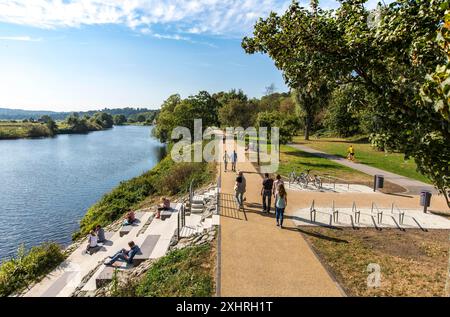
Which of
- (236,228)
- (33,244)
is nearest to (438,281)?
(236,228)

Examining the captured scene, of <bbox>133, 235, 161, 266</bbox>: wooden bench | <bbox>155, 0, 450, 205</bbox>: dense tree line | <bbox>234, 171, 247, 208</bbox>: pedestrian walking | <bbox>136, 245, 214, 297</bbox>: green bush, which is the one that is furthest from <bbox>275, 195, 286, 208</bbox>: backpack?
<bbox>133, 235, 161, 266</bbox>: wooden bench

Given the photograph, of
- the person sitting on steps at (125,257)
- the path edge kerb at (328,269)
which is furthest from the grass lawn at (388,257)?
the person sitting on steps at (125,257)

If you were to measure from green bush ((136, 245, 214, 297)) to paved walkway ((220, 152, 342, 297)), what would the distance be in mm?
440

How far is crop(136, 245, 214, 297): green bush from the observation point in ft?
23.1

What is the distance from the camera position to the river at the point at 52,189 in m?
19.5

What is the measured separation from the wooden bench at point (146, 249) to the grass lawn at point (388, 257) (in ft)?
17.5

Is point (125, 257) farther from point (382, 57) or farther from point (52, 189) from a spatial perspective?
point (52, 189)

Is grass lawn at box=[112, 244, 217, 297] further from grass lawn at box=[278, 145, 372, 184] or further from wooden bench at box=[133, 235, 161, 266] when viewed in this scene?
grass lawn at box=[278, 145, 372, 184]

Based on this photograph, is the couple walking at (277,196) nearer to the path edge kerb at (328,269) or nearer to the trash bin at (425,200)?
the path edge kerb at (328,269)

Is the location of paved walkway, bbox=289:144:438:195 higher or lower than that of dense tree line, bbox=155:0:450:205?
lower

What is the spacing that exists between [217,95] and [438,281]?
80.2 meters

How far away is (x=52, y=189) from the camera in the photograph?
95.0ft

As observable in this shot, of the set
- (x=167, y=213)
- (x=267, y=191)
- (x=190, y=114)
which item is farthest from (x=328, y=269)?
(x=190, y=114)

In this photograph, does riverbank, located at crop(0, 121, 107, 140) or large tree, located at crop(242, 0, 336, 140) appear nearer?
large tree, located at crop(242, 0, 336, 140)
